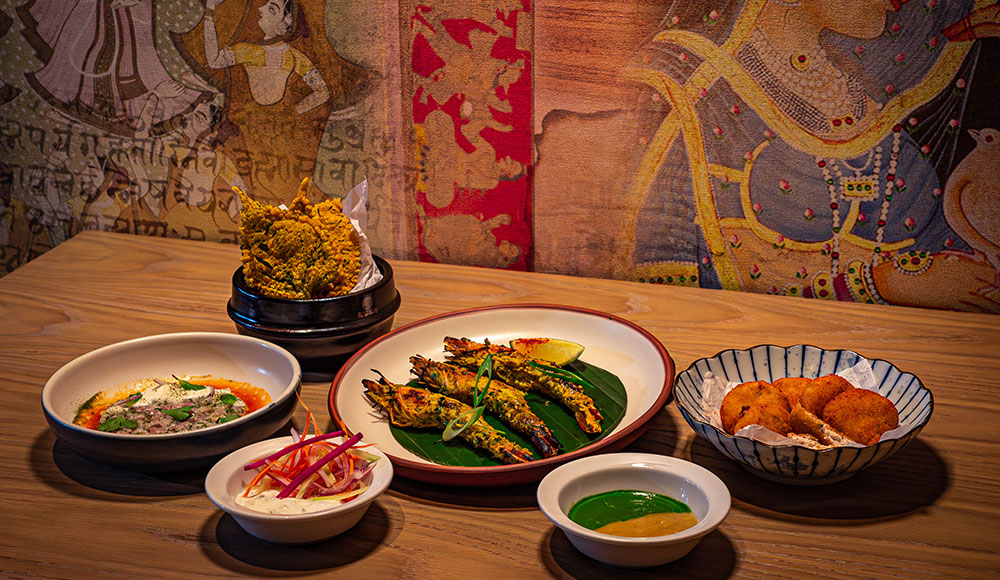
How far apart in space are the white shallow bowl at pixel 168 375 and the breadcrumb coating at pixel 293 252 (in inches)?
4.3

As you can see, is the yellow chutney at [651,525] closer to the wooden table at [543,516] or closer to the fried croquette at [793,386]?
the wooden table at [543,516]

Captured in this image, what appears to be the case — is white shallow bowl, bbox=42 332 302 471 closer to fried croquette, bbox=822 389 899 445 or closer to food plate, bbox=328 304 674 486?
food plate, bbox=328 304 674 486

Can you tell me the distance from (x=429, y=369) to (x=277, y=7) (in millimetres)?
912

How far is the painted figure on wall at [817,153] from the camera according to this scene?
1400 millimetres

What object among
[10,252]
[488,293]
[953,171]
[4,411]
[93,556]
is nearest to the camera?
[93,556]

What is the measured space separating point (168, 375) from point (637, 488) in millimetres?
737

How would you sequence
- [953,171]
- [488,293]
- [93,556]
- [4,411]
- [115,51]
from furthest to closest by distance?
[115,51] → [488,293] → [953,171] → [4,411] → [93,556]

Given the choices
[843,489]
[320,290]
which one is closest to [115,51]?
[320,290]

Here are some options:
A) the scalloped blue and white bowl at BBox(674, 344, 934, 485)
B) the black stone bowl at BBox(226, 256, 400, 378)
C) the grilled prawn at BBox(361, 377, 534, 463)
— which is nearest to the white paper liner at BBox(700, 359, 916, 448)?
the scalloped blue and white bowl at BBox(674, 344, 934, 485)

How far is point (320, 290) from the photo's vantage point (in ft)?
4.30

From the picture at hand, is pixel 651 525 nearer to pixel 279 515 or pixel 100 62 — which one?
pixel 279 515

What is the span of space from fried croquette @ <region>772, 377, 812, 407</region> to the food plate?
152mm

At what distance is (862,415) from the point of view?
100 cm

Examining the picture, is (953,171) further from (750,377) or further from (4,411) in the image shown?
(4,411)
